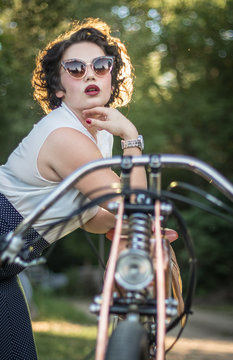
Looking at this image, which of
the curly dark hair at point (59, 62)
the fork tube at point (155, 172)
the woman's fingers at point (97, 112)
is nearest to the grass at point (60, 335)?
the curly dark hair at point (59, 62)

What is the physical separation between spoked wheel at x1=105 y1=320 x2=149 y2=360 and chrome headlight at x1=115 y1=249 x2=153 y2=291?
10cm

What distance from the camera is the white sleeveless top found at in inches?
88.9

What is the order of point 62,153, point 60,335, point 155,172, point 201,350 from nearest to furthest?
point 155,172 < point 62,153 < point 201,350 < point 60,335

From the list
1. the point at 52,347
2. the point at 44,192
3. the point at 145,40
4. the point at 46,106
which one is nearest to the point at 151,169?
the point at 44,192

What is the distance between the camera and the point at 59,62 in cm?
281

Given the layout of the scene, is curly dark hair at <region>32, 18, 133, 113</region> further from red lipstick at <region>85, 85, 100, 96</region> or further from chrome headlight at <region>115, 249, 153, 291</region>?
chrome headlight at <region>115, 249, 153, 291</region>

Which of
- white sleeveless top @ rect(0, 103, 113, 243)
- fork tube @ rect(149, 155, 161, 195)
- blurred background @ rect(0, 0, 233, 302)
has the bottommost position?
fork tube @ rect(149, 155, 161, 195)

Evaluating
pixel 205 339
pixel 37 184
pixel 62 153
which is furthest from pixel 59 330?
pixel 62 153

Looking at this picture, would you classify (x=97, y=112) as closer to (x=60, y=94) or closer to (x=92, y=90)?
(x=92, y=90)

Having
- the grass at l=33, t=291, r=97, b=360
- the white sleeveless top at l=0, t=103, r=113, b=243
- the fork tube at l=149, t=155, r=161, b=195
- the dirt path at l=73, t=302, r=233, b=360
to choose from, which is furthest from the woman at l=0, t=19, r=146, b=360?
the dirt path at l=73, t=302, r=233, b=360

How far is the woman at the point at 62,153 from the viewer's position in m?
2.19

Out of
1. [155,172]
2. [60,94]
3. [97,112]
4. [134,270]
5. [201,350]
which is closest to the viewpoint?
[134,270]

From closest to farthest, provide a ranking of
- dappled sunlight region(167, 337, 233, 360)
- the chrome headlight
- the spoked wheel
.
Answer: the spoked wheel, the chrome headlight, dappled sunlight region(167, 337, 233, 360)

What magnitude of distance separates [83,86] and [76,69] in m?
0.08
